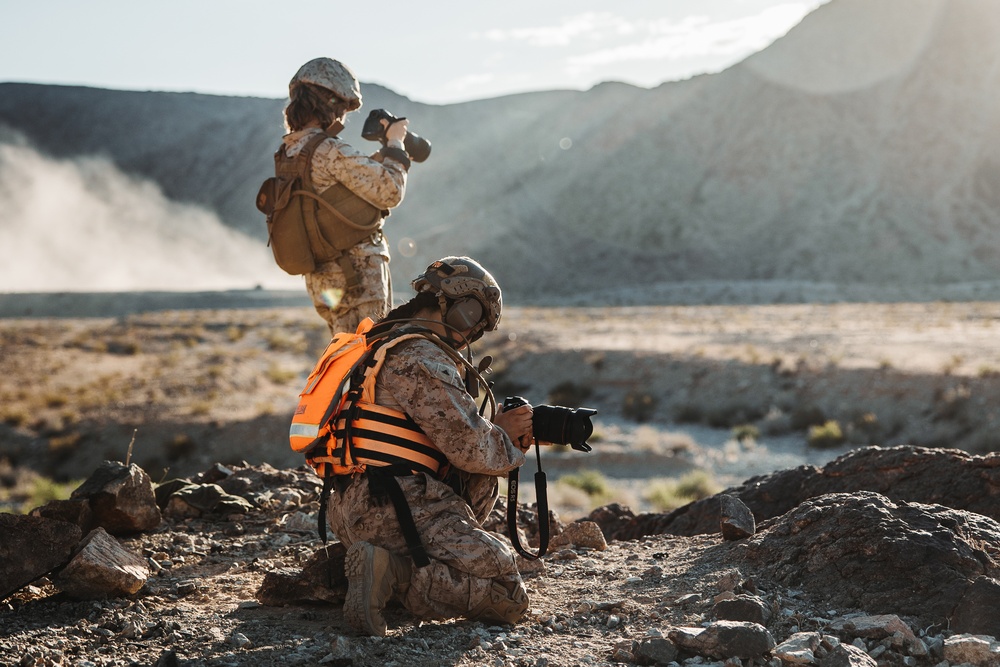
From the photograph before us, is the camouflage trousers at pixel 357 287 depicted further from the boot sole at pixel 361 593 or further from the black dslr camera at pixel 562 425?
the boot sole at pixel 361 593

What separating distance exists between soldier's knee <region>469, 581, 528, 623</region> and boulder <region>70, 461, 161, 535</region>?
86.0 inches

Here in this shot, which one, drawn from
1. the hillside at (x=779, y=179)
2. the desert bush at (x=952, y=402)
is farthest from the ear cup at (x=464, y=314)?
the hillside at (x=779, y=179)

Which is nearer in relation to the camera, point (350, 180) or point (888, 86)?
point (350, 180)

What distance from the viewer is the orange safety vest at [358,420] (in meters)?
3.52

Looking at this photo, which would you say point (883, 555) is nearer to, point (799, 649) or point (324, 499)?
point (799, 649)

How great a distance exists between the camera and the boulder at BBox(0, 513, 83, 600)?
3.70 metres

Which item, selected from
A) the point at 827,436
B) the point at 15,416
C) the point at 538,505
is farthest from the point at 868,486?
the point at 15,416

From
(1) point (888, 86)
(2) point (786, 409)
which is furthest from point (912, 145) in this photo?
(2) point (786, 409)

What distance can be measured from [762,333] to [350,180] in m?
22.4

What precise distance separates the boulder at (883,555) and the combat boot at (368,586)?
→ 5.50ft

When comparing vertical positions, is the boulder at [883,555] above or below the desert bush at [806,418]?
above

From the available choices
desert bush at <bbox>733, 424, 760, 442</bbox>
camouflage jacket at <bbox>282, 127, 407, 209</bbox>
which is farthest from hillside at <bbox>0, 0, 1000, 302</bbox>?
camouflage jacket at <bbox>282, 127, 407, 209</bbox>

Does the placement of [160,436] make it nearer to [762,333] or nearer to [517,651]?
[517,651]

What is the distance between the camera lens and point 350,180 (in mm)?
5133
